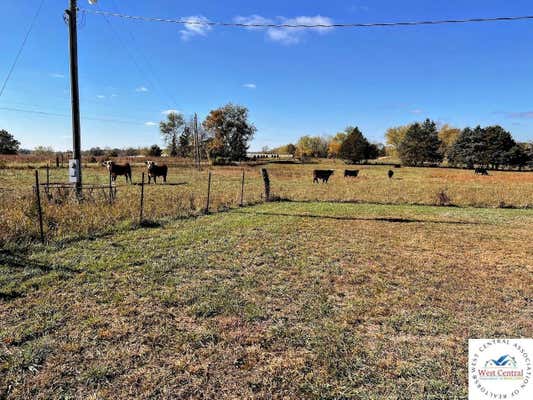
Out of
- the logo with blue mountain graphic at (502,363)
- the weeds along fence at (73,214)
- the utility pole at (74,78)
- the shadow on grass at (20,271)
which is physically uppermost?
the utility pole at (74,78)

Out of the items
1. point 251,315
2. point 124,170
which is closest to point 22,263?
point 251,315

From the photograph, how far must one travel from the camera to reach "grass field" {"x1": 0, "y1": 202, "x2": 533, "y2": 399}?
257 cm

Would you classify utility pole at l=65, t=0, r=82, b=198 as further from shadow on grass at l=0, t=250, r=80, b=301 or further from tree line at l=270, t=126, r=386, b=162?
tree line at l=270, t=126, r=386, b=162

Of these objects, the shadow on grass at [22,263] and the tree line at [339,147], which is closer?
the shadow on grass at [22,263]

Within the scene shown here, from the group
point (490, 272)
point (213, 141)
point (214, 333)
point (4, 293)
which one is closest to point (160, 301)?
point (214, 333)

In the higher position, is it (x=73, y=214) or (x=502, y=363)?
(x=73, y=214)

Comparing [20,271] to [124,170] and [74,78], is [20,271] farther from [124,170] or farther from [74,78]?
[124,170]

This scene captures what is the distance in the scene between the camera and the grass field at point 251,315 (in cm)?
257

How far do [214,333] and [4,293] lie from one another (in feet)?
9.16

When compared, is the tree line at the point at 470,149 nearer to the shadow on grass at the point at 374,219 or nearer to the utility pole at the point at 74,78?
the shadow on grass at the point at 374,219

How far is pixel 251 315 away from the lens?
365cm

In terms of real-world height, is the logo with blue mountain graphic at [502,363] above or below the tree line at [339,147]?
below

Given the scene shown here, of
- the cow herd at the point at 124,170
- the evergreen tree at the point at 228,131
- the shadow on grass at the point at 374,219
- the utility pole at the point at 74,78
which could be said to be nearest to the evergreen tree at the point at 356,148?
the evergreen tree at the point at 228,131

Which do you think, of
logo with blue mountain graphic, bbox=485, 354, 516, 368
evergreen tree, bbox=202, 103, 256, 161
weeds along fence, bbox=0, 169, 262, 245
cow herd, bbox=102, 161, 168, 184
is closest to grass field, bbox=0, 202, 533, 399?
logo with blue mountain graphic, bbox=485, 354, 516, 368
